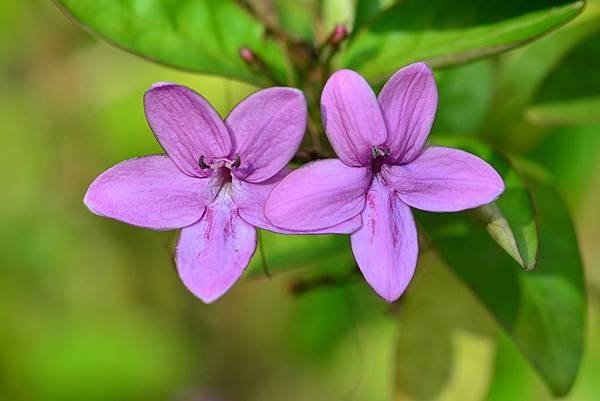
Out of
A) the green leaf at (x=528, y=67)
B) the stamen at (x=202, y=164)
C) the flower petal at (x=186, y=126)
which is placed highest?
the flower petal at (x=186, y=126)

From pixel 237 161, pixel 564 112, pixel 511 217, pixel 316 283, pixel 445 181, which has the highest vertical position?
pixel 237 161

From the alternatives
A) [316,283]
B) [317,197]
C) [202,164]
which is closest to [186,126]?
[202,164]

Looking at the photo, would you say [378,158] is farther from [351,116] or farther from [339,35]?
[339,35]

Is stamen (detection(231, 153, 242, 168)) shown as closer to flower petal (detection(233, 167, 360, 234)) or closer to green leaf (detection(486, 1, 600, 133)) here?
flower petal (detection(233, 167, 360, 234))

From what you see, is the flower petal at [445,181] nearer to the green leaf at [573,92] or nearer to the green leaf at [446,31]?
the green leaf at [446,31]

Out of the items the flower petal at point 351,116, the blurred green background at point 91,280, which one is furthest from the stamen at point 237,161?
the blurred green background at point 91,280

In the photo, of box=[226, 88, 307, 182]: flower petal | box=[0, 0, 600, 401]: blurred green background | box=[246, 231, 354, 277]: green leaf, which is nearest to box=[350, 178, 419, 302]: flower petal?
box=[226, 88, 307, 182]: flower petal

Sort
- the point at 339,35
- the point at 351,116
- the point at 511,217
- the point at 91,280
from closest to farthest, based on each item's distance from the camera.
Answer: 1. the point at 351,116
2. the point at 511,217
3. the point at 339,35
4. the point at 91,280
